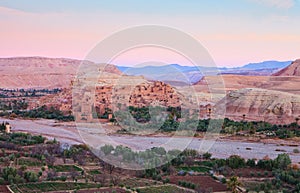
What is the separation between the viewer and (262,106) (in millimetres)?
44000

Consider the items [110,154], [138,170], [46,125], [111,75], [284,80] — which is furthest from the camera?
[284,80]

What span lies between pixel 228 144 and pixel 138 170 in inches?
434

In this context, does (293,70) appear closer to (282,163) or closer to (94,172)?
(282,163)

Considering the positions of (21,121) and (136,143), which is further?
(21,121)

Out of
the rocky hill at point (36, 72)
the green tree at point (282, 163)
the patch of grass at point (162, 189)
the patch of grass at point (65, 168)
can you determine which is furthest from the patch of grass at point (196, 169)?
the rocky hill at point (36, 72)

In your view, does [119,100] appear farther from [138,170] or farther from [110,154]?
[138,170]

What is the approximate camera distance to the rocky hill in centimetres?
10512

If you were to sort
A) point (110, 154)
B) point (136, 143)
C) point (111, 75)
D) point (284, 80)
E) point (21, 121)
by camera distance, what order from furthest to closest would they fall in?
point (284, 80)
point (111, 75)
point (21, 121)
point (136, 143)
point (110, 154)

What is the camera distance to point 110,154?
65.9 feet

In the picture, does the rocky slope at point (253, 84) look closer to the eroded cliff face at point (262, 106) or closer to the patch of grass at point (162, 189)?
the eroded cliff face at point (262, 106)

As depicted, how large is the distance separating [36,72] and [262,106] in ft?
314

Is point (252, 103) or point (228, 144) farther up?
point (252, 103)

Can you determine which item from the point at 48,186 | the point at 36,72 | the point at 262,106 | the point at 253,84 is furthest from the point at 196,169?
the point at 36,72

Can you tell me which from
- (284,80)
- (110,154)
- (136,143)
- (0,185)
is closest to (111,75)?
(136,143)
